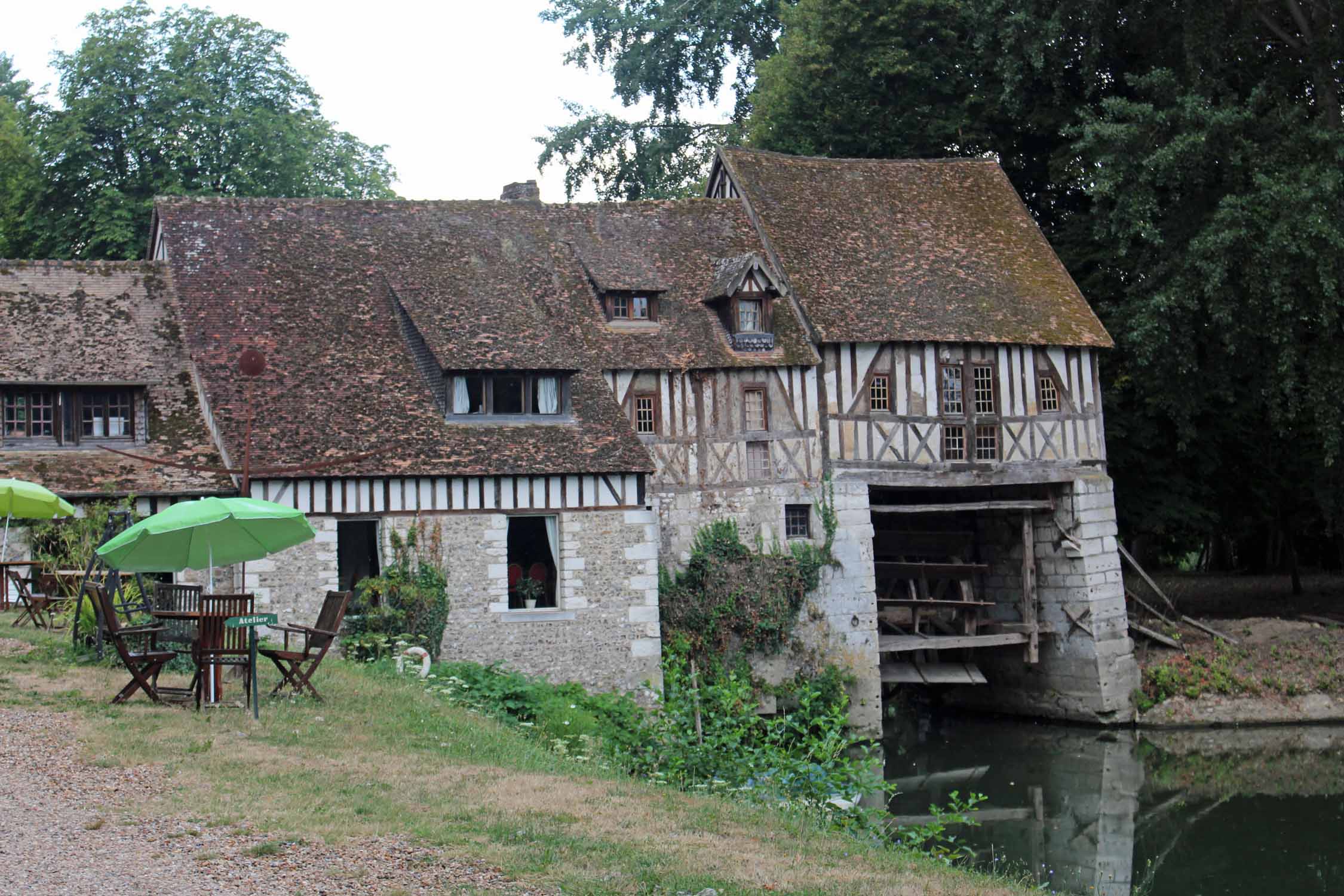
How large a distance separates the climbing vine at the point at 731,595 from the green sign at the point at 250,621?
888cm

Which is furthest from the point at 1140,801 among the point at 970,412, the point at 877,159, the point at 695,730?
the point at 877,159

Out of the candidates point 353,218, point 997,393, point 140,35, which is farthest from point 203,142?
point 997,393

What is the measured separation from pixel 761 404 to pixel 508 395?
366cm

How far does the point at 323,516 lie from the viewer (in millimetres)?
17094

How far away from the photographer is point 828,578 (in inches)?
801

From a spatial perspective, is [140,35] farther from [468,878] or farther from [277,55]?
[468,878]

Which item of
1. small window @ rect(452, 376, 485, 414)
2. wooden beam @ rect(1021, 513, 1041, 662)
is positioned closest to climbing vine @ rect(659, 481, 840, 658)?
small window @ rect(452, 376, 485, 414)

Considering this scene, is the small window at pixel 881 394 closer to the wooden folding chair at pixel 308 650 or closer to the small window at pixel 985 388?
the small window at pixel 985 388

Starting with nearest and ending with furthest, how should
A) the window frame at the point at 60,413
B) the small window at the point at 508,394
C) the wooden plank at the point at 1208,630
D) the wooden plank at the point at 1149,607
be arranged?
1. the window frame at the point at 60,413
2. the small window at the point at 508,394
3. the wooden plank at the point at 1208,630
4. the wooden plank at the point at 1149,607

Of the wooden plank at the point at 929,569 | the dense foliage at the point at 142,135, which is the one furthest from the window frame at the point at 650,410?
the dense foliage at the point at 142,135

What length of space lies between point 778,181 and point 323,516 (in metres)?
9.51

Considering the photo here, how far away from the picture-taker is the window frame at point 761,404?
20281mm

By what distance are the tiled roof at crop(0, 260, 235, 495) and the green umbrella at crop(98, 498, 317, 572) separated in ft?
18.7

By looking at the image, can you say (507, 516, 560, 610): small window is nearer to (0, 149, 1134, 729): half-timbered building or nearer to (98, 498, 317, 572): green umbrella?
(0, 149, 1134, 729): half-timbered building
